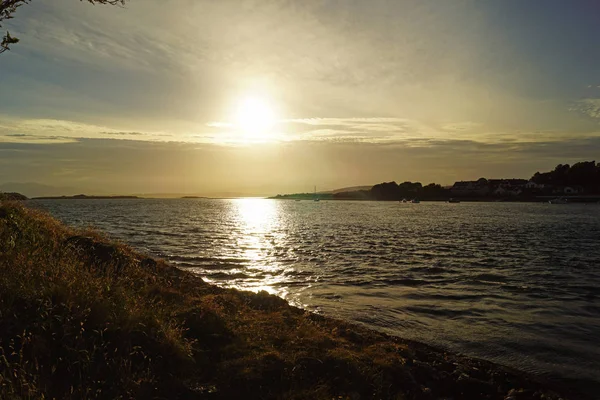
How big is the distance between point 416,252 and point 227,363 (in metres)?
27.9

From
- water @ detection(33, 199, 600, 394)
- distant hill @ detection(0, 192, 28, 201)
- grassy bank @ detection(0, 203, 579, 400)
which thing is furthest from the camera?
distant hill @ detection(0, 192, 28, 201)

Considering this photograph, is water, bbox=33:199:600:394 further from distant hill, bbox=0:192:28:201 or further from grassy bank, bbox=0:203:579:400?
distant hill, bbox=0:192:28:201

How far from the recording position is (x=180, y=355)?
7773 mm

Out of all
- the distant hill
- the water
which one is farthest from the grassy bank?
the distant hill

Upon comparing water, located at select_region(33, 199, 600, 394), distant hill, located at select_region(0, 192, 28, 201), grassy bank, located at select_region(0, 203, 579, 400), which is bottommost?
water, located at select_region(33, 199, 600, 394)

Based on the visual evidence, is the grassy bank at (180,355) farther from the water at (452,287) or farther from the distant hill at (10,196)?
the distant hill at (10,196)

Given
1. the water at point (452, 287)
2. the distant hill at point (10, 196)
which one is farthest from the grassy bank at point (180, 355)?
the distant hill at point (10, 196)

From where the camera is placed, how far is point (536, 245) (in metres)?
38.2

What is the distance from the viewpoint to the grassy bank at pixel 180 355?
6.73 meters

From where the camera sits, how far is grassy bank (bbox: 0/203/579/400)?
22.1ft

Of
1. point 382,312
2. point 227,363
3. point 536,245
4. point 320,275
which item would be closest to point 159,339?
point 227,363

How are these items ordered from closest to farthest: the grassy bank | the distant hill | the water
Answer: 1. the grassy bank
2. the water
3. the distant hill

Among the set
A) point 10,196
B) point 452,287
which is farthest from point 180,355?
point 10,196

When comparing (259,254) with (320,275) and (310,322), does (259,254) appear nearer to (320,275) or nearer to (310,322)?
(320,275)
